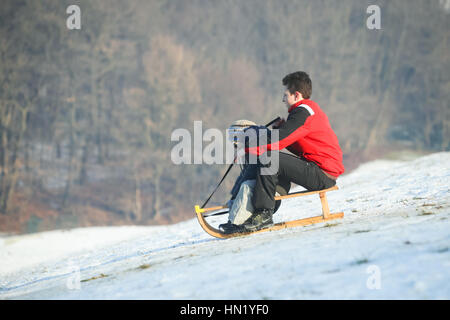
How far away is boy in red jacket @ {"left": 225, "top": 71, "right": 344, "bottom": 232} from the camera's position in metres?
5.16

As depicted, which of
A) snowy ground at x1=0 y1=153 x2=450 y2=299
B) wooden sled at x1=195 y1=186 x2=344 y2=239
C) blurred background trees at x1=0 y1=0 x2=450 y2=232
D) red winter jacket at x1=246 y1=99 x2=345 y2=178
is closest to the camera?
snowy ground at x1=0 y1=153 x2=450 y2=299

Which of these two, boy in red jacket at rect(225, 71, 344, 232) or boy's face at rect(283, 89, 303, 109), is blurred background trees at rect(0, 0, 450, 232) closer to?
boy in red jacket at rect(225, 71, 344, 232)

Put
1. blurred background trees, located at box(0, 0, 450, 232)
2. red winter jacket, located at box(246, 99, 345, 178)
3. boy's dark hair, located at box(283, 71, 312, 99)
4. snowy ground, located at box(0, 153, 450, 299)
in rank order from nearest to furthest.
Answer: snowy ground, located at box(0, 153, 450, 299), red winter jacket, located at box(246, 99, 345, 178), boy's dark hair, located at box(283, 71, 312, 99), blurred background trees, located at box(0, 0, 450, 232)

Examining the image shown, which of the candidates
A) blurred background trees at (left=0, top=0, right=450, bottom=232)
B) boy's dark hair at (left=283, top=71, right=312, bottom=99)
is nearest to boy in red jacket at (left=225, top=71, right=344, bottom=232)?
boy's dark hair at (left=283, top=71, right=312, bottom=99)

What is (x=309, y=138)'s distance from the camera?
5.42 meters

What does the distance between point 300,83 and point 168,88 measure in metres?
24.1

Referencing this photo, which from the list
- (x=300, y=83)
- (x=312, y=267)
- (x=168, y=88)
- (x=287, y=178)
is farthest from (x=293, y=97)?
(x=168, y=88)

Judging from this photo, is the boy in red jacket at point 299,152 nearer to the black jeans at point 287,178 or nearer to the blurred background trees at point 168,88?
the black jeans at point 287,178

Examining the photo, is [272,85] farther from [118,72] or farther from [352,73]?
[118,72]

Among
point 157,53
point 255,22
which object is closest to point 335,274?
point 157,53

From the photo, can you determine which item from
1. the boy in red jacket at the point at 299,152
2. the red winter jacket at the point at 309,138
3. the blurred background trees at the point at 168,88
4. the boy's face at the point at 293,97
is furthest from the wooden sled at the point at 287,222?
the blurred background trees at the point at 168,88

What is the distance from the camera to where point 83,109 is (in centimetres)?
3180

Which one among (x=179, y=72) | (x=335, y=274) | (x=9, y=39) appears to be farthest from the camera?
(x=179, y=72)

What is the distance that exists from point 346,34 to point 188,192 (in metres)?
17.5
